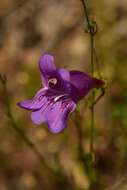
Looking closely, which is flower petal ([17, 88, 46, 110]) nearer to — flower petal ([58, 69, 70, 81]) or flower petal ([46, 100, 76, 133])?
flower petal ([46, 100, 76, 133])

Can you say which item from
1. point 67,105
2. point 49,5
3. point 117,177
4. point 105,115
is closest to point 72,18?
point 49,5

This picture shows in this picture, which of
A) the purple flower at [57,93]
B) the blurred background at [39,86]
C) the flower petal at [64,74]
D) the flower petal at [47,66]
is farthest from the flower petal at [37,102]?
the blurred background at [39,86]

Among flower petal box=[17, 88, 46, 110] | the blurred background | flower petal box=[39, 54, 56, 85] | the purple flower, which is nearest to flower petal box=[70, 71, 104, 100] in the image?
the purple flower

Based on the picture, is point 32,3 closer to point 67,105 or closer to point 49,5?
point 49,5

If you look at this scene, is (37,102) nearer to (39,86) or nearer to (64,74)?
(64,74)

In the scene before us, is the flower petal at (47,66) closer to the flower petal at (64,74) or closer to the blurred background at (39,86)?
the flower petal at (64,74)

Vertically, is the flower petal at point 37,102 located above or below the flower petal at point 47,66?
below

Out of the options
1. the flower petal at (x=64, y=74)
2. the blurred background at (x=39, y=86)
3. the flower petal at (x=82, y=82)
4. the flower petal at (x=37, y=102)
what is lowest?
the blurred background at (x=39, y=86)
